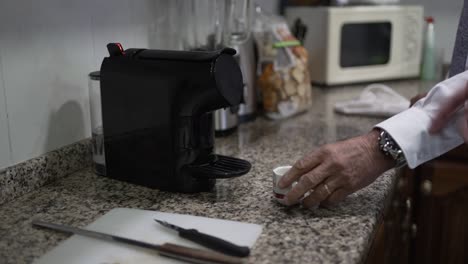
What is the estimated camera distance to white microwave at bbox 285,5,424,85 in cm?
175

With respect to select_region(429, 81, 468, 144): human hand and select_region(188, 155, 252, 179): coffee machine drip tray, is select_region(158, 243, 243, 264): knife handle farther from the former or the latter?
select_region(429, 81, 468, 144): human hand

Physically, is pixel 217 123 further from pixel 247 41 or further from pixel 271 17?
pixel 271 17

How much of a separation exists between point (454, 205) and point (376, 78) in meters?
0.61

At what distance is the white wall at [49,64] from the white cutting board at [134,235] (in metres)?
0.24

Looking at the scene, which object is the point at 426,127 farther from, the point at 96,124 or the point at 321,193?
the point at 96,124

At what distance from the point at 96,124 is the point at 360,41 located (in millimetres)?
1123

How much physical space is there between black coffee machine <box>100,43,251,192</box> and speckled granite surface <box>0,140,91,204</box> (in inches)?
3.9

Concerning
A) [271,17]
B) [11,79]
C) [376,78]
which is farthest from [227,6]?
[376,78]

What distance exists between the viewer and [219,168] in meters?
0.86

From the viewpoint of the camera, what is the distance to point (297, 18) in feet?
6.12

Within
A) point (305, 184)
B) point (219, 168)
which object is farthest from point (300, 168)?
point (219, 168)

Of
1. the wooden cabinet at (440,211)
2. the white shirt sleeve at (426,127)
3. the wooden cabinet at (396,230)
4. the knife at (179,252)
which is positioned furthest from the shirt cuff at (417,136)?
the wooden cabinet at (440,211)

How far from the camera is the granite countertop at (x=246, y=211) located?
0.67 meters

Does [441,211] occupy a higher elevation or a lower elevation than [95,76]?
lower
